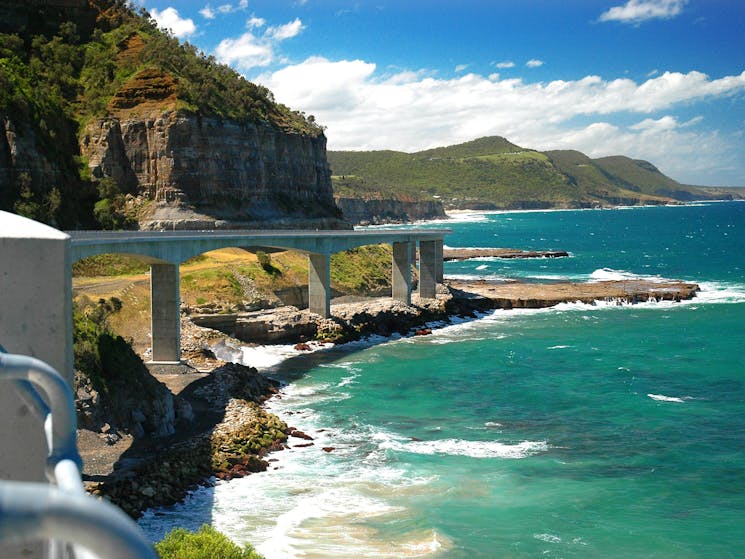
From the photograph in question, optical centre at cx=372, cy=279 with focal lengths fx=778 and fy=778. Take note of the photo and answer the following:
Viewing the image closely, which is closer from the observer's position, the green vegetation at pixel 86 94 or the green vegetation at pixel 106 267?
the green vegetation at pixel 86 94

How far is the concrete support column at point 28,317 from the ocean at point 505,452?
728cm

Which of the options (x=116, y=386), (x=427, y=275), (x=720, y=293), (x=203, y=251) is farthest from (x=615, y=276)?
(x=116, y=386)

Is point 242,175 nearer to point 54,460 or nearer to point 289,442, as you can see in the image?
point 289,442

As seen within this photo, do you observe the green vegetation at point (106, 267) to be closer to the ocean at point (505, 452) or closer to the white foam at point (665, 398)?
the ocean at point (505, 452)

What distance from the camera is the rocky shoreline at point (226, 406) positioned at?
85.4 feet

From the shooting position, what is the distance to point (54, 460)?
4277 mm

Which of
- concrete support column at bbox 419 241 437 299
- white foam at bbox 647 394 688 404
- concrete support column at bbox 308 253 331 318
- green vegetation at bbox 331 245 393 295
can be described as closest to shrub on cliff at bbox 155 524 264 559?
white foam at bbox 647 394 688 404

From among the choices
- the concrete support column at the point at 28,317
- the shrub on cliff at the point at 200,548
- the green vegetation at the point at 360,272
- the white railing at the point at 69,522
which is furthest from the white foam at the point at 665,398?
the white railing at the point at 69,522

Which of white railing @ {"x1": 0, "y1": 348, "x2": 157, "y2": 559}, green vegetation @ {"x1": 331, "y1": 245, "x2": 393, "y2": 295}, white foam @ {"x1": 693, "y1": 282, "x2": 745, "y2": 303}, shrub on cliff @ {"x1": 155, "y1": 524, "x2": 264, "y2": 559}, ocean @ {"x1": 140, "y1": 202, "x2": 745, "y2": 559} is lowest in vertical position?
ocean @ {"x1": 140, "y1": 202, "x2": 745, "y2": 559}

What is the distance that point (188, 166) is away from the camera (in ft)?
227

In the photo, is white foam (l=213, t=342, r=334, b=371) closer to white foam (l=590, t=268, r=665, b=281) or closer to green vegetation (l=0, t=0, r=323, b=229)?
green vegetation (l=0, t=0, r=323, b=229)

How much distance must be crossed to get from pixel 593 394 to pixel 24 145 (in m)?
43.4

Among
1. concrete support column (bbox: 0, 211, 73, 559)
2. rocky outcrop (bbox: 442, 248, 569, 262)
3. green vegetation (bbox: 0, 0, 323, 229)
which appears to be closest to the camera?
concrete support column (bbox: 0, 211, 73, 559)

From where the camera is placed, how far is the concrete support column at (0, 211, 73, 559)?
645 inches
